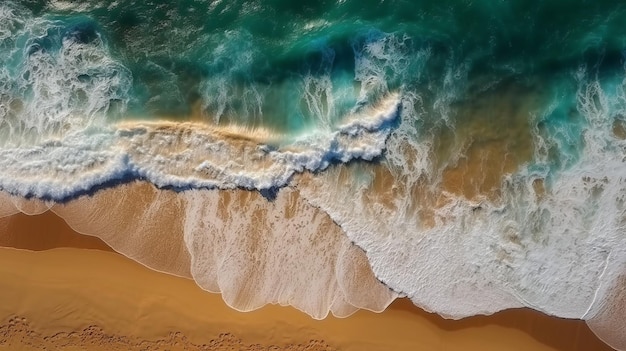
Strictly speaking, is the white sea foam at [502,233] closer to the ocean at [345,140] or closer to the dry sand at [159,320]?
the ocean at [345,140]

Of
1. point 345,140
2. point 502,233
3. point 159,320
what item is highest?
point 345,140

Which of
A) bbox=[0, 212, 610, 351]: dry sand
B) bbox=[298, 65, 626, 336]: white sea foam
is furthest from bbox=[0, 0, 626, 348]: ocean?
bbox=[0, 212, 610, 351]: dry sand

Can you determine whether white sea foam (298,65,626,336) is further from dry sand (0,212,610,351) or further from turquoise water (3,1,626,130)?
turquoise water (3,1,626,130)

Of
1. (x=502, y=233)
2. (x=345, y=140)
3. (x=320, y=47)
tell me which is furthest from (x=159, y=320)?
(x=502, y=233)

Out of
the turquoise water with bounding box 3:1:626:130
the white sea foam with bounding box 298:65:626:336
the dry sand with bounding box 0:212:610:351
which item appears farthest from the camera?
the turquoise water with bounding box 3:1:626:130

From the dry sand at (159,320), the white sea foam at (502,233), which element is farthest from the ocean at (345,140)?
the dry sand at (159,320)

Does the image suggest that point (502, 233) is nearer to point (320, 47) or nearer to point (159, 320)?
point (320, 47)
